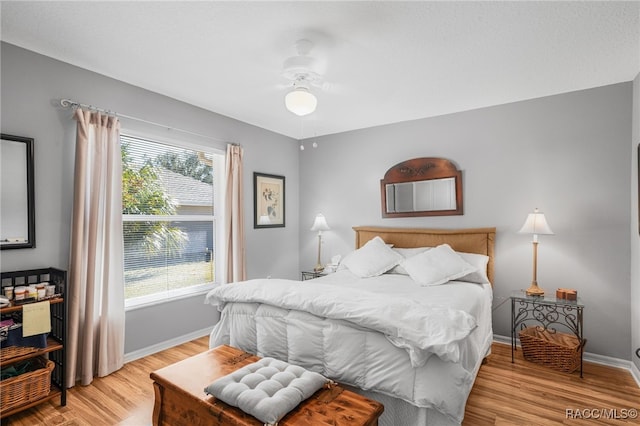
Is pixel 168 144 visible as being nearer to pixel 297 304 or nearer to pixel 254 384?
pixel 297 304

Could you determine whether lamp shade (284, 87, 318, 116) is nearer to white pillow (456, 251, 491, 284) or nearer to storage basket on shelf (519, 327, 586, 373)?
white pillow (456, 251, 491, 284)

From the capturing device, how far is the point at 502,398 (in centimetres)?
245

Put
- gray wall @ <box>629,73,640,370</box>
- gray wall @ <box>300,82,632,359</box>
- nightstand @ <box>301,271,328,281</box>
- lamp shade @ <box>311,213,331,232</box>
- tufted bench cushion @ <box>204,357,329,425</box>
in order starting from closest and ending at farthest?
1. tufted bench cushion @ <box>204,357,329,425</box>
2. gray wall @ <box>629,73,640,370</box>
3. gray wall @ <box>300,82,632,359</box>
4. nightstand @ <box>301,271,328,281</box>
5. lamp shade @ <box>311,213,331,232</box>

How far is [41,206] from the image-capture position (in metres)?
2.53

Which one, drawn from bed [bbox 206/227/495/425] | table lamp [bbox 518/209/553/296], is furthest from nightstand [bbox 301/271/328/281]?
table lamp [bbox 518/209/553/296]

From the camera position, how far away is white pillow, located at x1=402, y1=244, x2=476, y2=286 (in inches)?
125

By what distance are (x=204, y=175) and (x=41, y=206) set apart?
1.65 meters

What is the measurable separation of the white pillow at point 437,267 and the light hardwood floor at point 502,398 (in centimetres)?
86

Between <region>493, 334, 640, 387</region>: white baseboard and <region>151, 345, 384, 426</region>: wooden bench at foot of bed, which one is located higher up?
<region>151, 345, 384, 426</region>: wooden bench at foot of bed

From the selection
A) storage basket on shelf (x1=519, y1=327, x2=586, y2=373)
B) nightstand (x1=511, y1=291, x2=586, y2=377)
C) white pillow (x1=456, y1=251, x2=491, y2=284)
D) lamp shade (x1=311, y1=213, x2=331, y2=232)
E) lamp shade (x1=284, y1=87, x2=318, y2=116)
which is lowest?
storage basket on shelf (x1=519, y1=327, x2=586, y2=373)

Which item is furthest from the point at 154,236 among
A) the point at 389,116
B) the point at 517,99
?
the point at 517,99

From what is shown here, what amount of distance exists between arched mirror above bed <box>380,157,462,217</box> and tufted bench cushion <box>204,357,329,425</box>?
2.79m

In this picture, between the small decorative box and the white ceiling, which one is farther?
the small decorative box

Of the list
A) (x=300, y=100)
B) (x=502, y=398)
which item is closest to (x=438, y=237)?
(x=502, y=398)
